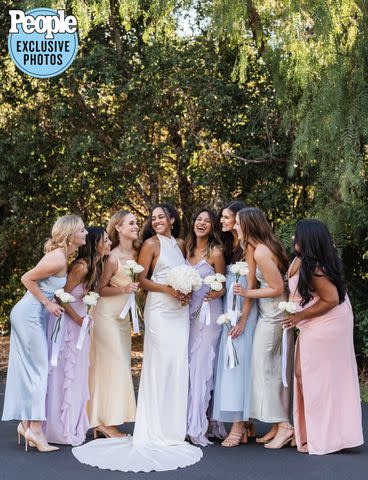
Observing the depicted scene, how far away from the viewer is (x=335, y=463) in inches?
211

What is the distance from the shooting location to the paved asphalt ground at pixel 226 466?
5.07 m

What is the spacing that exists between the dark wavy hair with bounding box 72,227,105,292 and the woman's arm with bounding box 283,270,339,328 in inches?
63.1

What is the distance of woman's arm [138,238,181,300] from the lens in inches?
242

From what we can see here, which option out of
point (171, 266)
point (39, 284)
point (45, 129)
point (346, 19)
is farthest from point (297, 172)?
point (39, 284)

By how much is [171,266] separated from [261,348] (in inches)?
37.2

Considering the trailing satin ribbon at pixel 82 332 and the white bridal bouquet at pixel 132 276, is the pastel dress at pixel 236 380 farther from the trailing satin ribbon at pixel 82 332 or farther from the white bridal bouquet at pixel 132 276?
the trailing satin ribbon at pixel 82 332

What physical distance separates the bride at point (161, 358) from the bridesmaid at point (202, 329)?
76mm

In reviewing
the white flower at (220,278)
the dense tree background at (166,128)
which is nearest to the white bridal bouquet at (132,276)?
the white flower at (220,278)

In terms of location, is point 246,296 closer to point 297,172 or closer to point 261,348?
point 261,348

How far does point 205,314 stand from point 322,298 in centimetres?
97

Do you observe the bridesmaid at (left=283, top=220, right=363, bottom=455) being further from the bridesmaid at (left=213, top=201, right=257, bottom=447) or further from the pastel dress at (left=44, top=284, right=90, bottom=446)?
the pastel dress at (left=44, top=284, right=90, bottom=446)

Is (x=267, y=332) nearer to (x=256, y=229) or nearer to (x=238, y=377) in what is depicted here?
(x=238, y=377)

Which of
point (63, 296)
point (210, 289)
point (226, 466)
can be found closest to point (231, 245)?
point (210, 289)

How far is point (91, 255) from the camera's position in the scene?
20.1 ft
